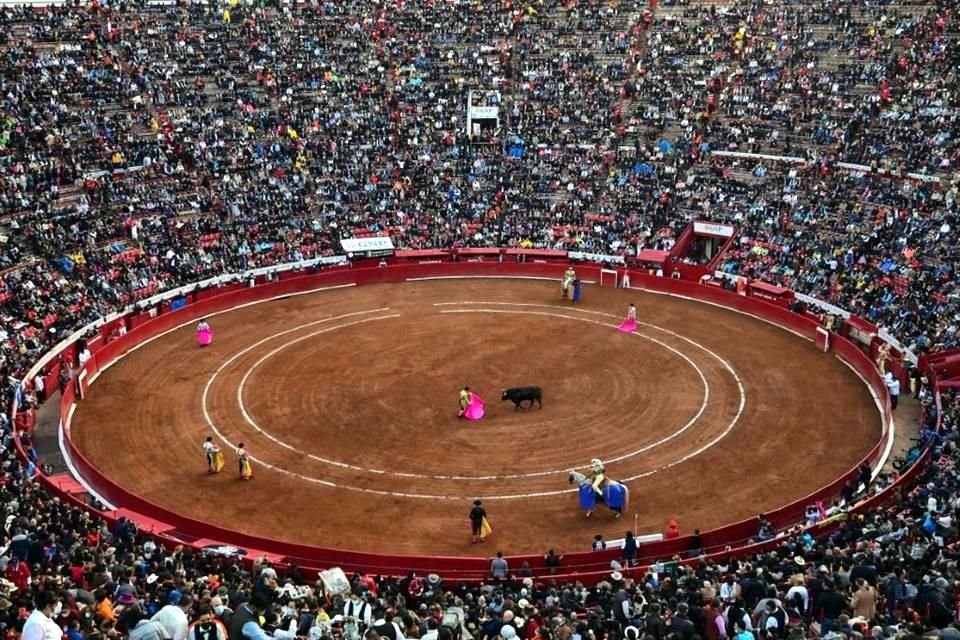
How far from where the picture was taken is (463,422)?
39.1 meters

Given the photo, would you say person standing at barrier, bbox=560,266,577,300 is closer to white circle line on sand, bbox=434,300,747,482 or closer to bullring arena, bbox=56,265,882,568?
bullring arena, bbox=56,265,882,568

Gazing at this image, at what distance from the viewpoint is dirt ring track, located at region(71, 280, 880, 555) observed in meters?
32.9

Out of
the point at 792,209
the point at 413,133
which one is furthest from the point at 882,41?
the point at 413,133

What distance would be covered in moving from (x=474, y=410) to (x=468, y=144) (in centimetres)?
3517

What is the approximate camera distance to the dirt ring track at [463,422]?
3291cm

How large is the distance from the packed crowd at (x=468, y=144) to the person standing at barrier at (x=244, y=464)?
6.61 metres

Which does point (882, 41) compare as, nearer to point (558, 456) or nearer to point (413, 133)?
point (413, 133)

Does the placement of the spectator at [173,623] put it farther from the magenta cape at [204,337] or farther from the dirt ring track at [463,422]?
the magenta cape at [204,337]

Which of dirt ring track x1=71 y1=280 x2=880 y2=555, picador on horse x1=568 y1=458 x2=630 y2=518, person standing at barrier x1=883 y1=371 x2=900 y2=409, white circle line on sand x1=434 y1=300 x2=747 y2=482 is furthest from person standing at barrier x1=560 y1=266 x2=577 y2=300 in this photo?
picador on horse x1=568 y1=458 x2=630 y2=518

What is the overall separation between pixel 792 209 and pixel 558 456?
30.2m

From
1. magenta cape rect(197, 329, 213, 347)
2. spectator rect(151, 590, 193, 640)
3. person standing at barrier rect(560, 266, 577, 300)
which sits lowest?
magenta cape rect(197, 329, 213, 347)

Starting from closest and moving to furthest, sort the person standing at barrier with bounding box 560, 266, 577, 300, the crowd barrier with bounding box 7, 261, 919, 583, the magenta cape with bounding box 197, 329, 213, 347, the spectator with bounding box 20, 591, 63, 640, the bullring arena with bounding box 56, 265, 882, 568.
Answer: the spectator with bounding box 20, 591, 63, 640 → the crowd barrier with bounding box 7, 261, 919, 583 → the bullring arena with bounding box 56, 265, 882, 568 → the magenta cape with bounding box 197, 329, 213, 347 → the person standing at barrier with bounding box 560, 266, 577, 300

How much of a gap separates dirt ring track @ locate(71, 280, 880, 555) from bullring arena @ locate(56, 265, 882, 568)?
101 mm

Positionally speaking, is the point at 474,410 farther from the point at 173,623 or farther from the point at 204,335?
the point at 173,623
